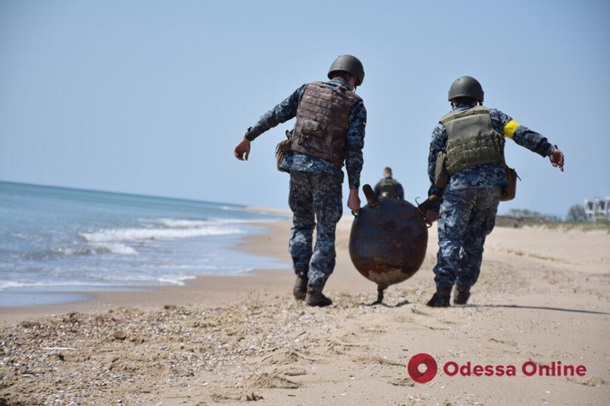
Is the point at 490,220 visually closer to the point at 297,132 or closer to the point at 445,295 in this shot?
the point at 445,295

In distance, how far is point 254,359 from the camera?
14.3 ft

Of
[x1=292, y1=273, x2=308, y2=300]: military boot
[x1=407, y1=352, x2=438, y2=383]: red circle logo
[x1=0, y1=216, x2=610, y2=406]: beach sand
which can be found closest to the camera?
[x1=0, y1=216, x2=610, y2=406]: beach sand

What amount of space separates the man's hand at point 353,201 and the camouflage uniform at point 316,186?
61mm

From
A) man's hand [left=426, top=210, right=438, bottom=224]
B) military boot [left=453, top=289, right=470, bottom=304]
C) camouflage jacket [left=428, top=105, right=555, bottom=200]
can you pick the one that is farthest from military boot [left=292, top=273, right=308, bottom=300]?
camouflage jacket [left=428, top=105, right=555, bottom=200]

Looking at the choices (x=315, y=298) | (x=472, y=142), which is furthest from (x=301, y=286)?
(x=472, y=142)

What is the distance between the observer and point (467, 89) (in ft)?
21.6

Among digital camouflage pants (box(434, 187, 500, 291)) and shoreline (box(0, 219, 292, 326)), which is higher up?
digital camouflage pants (box(434, 187, 500, 291))

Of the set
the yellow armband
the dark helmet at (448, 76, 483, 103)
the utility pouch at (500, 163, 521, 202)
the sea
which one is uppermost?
the dark helmet at (448, 76, 483, 103)

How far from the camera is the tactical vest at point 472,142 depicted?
6242 mm

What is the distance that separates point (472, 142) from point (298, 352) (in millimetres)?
2944

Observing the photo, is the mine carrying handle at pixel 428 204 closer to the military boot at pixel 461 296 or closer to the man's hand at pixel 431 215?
the man's hand at pixel 431 215

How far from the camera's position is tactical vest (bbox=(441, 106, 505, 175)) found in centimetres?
624

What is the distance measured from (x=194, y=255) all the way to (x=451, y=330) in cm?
1073

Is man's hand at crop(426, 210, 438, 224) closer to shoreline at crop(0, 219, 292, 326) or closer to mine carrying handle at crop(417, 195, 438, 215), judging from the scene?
mine carrying handle at crop(417, 195, 438, 215)
